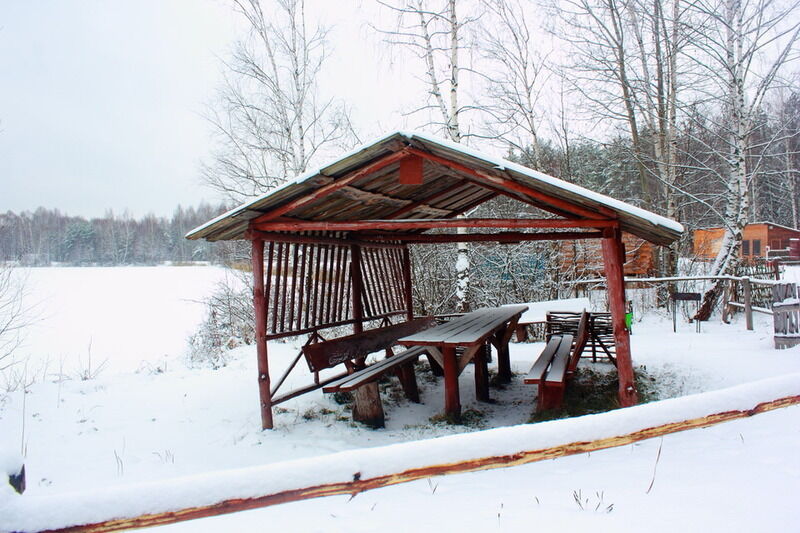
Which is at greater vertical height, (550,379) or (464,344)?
(464,344)

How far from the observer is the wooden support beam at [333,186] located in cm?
506

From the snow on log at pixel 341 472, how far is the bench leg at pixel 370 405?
362 cm

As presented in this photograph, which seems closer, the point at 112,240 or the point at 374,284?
the point at 374,284

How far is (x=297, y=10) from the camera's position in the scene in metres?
12.9

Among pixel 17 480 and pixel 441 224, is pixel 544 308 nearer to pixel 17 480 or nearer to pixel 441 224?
pixel 441 224

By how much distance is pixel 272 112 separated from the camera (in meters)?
13.6

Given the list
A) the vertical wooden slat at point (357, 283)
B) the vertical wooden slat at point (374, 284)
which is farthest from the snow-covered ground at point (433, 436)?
the vertical wooden slat at point (374, 284)

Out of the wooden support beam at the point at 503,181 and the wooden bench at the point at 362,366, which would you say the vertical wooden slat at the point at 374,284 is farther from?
the wooden support beam at the point at 503,181

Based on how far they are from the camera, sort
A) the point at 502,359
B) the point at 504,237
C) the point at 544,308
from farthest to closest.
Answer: the point at 544,308
the point at 502,359
the point at 504,237

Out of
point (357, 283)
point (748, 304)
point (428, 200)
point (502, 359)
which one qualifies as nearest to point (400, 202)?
point (428, 200)

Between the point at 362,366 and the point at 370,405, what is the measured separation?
4.78ft

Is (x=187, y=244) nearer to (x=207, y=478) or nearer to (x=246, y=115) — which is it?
(x=246, y=115)

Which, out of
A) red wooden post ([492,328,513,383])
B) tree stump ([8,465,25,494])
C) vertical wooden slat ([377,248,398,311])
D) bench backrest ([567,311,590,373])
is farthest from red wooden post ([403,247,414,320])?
tree stump ([8,465,25,494])

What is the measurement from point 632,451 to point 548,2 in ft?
45.8
